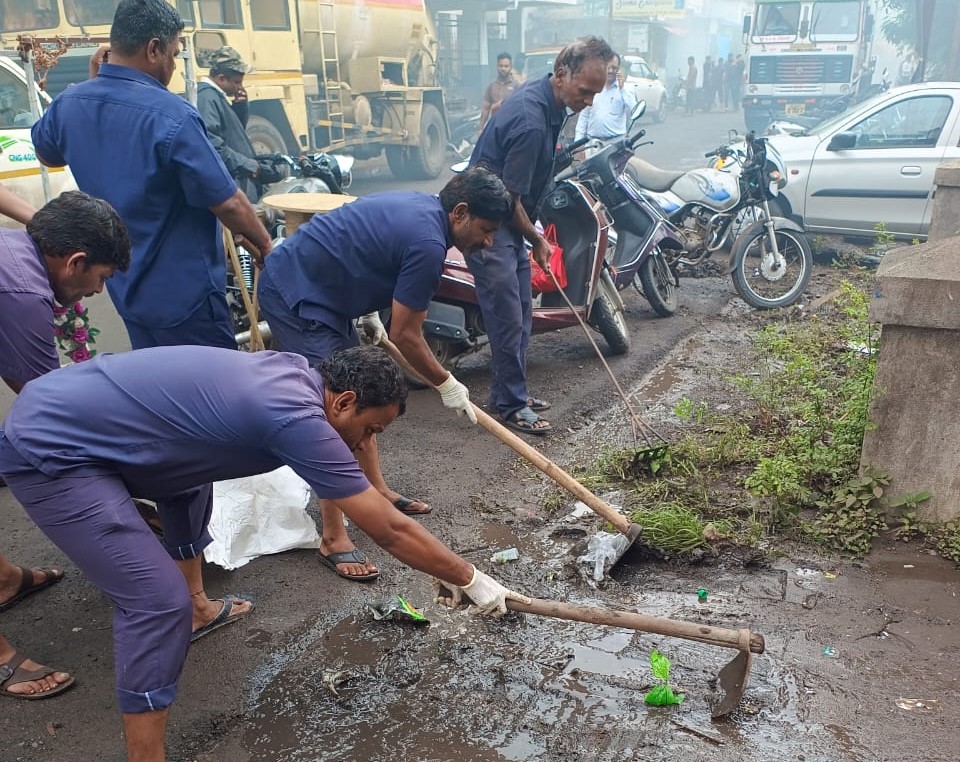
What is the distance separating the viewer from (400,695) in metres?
2.64

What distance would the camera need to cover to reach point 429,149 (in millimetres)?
14359

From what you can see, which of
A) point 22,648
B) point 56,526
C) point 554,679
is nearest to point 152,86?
point 56,526

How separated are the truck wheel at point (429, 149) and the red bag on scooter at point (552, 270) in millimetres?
8944

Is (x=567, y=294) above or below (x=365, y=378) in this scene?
below

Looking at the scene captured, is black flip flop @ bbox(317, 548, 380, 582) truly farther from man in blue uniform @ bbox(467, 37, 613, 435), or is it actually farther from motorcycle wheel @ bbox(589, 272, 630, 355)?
motorcycle wheel @ bbox(589, 272, 630, 355)

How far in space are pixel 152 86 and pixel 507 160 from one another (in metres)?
1.91

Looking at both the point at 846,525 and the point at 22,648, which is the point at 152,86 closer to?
the point at 22,648

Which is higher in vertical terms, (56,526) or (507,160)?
(507,160)

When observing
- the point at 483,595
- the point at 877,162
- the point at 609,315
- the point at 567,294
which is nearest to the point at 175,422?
the point at 483,595

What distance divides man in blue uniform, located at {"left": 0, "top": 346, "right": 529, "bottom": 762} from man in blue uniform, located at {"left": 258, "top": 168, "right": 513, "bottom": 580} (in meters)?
1.12

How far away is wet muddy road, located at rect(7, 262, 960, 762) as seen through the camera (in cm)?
244

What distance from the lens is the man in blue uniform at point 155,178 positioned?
2928mm

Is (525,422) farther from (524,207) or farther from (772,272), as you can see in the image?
(772,272)

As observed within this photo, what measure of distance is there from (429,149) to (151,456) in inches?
510
